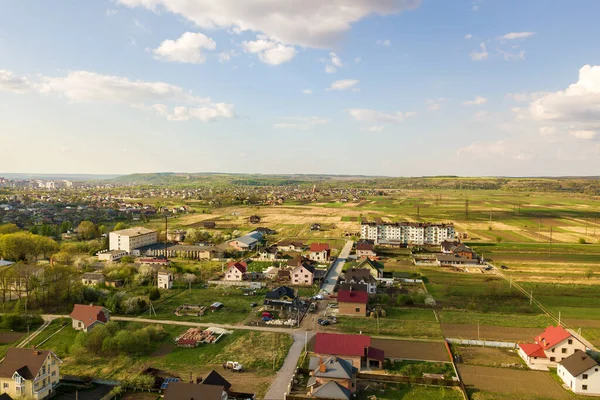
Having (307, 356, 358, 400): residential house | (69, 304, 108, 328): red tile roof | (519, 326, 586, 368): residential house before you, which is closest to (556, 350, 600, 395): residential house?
(519, 326, 586, 368): residential house

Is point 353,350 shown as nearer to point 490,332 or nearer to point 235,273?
point 490,332

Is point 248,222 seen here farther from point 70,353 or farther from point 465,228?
point 70,353

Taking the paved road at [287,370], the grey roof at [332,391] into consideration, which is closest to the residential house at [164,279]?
the paved road at [287,370]

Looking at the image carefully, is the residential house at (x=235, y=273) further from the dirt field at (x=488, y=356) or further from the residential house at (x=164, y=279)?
the dirt field at (x=488, y=356)

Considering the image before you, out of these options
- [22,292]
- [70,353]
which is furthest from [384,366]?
[22,292]

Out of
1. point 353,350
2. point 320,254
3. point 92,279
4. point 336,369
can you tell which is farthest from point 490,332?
point 92,279

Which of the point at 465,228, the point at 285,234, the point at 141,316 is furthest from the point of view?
the point at 465,228
